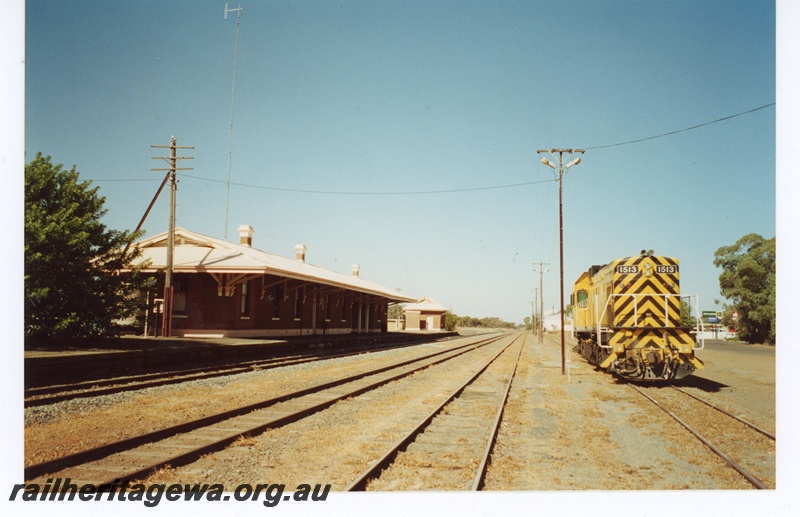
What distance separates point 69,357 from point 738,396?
16.2 metres

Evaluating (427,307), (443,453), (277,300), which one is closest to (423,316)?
(427,307)

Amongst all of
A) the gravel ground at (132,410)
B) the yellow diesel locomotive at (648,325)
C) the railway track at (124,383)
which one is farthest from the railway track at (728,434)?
the railway track at (124,383)

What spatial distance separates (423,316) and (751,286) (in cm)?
4568

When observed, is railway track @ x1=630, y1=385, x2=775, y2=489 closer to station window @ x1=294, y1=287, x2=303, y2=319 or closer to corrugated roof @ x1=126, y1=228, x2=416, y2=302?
corrugated roof @ x1=126, y1=228, x2=416, y2=302

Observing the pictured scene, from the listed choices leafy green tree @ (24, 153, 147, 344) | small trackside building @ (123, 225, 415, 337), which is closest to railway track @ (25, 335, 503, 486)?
leafy green tree @ (24, 153, 147, 344)

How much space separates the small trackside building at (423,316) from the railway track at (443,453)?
6610 centimetres

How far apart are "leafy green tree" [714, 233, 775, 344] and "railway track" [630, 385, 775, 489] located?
33.8m

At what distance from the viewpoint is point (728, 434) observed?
300 inches

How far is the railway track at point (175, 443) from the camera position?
5.17 m

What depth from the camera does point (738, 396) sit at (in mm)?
11641
